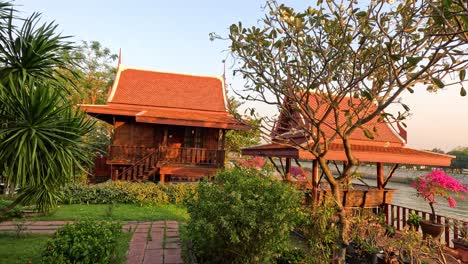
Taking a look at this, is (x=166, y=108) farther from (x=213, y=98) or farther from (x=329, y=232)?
(x=329, y=232)

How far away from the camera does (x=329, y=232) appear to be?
420cm

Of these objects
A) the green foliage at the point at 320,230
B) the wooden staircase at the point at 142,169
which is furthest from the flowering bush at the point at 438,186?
the wooden staircase at the point at 142,169

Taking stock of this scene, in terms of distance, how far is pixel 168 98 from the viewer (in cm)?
1596

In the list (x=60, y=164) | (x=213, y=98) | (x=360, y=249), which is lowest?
(x=360, y=249)

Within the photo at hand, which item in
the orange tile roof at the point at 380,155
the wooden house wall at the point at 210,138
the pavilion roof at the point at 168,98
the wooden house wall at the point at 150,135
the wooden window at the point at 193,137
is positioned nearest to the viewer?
the orange tile roof at the point at 380,155

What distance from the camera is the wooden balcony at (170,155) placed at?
41.6 feet

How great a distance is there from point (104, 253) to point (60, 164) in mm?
1387

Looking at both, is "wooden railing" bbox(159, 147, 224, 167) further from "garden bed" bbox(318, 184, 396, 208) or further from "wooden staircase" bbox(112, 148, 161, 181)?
"garden bed" bbox(318, 184, 396, 208)

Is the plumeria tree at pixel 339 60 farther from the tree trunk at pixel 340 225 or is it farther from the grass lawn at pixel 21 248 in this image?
the grass lawn at pixel 21 248

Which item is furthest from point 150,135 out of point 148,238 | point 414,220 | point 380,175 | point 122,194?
point 414,220

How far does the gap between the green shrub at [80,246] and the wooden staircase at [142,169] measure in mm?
7845

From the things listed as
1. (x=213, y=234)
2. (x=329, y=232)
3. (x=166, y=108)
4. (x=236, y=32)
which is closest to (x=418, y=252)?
(x=329, y=232)

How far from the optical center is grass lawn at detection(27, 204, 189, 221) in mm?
7688

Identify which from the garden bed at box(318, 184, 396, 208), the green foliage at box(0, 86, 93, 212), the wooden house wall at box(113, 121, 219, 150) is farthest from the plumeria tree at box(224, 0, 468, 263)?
the wooden house wall at box(113, 121, 219, 150)
